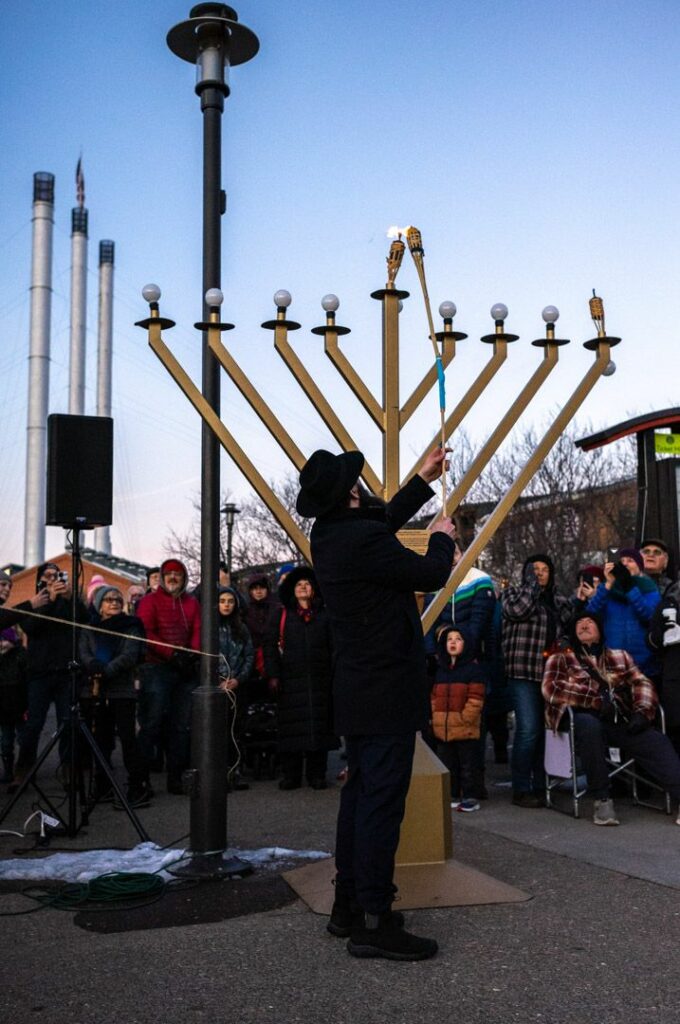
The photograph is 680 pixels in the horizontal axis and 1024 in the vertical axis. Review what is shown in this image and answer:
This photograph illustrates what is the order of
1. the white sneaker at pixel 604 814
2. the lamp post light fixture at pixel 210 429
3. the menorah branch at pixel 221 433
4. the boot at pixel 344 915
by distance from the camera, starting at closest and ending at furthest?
the boot at pixel 344 915
the lamp post light fixture at pixel 210 429
the menorah branch at pixel 221 433
the white sneaker at pixel 604 814

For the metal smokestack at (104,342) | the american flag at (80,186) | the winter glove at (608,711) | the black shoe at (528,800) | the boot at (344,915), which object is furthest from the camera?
the american flag at (80,186)

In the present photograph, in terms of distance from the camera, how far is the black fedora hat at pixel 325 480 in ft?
14.0

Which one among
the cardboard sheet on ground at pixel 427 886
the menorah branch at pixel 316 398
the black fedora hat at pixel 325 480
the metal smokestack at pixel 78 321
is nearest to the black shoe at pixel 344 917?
the cardboard sheet on ground at pixel 427 886

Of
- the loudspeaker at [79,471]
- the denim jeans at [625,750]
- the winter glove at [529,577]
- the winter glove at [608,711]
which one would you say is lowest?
the denim jeans at [625,750]

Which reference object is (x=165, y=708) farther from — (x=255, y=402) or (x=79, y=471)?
(x=255, y=402)

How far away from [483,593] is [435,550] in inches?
155

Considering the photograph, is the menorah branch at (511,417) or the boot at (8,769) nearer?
the menorah branch at (511,417)

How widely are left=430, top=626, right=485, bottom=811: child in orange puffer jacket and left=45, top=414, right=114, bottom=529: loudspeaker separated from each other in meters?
2.65

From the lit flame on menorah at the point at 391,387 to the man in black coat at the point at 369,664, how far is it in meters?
1.33

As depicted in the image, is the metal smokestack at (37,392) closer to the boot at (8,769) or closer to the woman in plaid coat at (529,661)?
the boot at (8,769)

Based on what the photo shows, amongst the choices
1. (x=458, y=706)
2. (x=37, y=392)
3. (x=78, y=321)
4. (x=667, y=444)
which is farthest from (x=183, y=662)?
(x=78, y=321)

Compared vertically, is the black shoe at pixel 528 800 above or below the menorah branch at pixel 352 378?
below

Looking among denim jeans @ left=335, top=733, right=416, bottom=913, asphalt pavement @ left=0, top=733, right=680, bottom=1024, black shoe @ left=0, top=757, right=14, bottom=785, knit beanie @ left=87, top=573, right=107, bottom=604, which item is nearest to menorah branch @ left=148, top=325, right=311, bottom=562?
denim jeans @ left=335, top=733, right=416, bottom=913

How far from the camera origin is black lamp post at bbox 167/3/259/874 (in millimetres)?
5316
